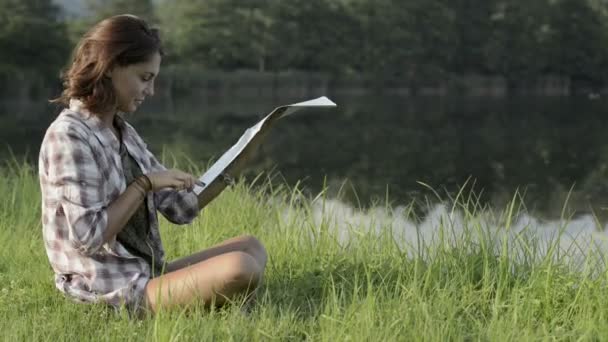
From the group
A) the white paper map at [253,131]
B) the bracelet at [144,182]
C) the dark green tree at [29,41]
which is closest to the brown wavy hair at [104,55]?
the bracelet at [144,182]

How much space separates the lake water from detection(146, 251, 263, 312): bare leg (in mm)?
2182

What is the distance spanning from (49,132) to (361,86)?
4623cm

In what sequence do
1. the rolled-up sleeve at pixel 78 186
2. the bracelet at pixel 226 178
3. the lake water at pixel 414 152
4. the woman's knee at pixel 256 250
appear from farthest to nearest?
the lake water at pixel 414 152 < the woman's knee at pixel 256 250 < the bracelet at pixel 226 178 < the rolled-up sleeve at pixel 78 186

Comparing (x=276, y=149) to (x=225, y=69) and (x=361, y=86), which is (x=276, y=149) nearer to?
(x=225, y=69)

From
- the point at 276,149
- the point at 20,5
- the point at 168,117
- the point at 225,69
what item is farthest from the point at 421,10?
the point at 276,149

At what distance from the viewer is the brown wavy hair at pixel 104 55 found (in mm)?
2262

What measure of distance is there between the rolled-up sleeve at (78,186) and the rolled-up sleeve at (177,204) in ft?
1.32

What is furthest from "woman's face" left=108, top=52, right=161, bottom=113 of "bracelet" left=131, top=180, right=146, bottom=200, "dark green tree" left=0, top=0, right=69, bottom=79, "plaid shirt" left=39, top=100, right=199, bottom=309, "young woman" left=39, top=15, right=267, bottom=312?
"dark green tree" left=0, top=0, right=69, bottom=79

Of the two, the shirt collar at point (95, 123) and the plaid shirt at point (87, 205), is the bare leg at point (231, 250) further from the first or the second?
the shirt collar at point (95, 123)

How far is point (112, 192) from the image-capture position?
2.35 meters

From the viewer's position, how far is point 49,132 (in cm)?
229

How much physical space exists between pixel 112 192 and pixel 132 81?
0.32 meters

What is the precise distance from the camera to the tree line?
4122 centimetres

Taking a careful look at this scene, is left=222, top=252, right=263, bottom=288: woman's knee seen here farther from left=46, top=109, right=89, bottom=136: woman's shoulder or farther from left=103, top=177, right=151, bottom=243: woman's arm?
left=46, top=109, right=89, bottom=136: woman's shoulder
